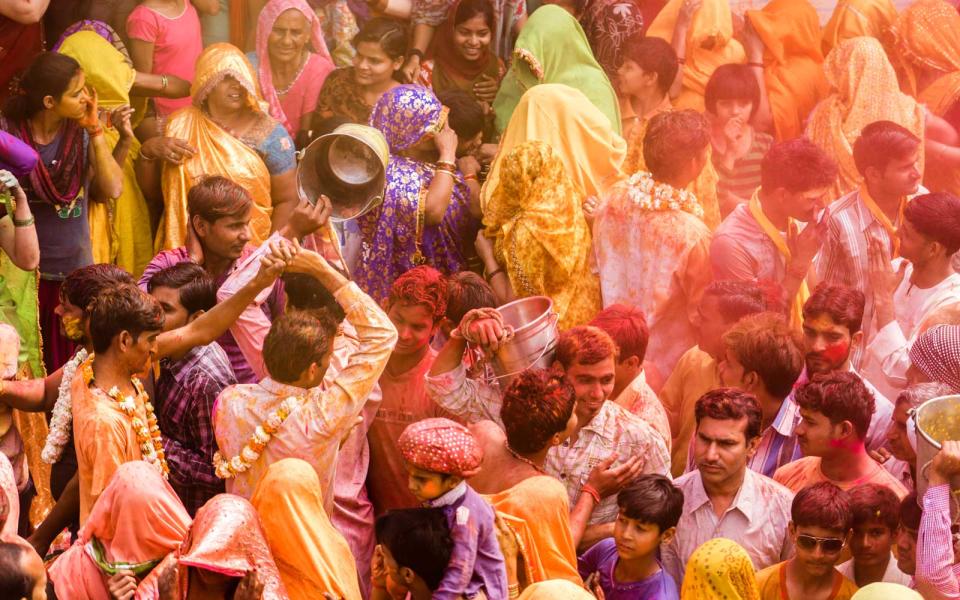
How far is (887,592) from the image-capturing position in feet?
18.2

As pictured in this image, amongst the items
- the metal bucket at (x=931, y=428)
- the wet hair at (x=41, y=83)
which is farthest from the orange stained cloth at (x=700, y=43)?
the metal bucket at (x=931, y=428)

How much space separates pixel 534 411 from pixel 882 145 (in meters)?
3.10

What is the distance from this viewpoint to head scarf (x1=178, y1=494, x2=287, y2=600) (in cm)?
542

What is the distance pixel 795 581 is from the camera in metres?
6.08

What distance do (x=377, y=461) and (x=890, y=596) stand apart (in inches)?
86.1

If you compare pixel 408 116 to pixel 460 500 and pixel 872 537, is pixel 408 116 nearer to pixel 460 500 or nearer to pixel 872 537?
pixel 460 500

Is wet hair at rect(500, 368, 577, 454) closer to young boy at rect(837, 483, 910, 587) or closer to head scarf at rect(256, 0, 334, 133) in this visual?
young boy at rect(837, 483, 910, 587)

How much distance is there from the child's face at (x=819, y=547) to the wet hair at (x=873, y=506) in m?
0.16

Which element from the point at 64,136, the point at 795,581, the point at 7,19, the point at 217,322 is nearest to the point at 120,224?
the point at 64,136

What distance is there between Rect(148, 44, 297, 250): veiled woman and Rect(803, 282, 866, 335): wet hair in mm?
2300

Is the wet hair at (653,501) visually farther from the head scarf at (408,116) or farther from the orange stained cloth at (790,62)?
the orange stained cloth at (790,62)

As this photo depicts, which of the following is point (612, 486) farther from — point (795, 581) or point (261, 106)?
point (261, 106)

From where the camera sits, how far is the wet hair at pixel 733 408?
251 inches

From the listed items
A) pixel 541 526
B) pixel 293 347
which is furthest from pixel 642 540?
pixel 293 347
